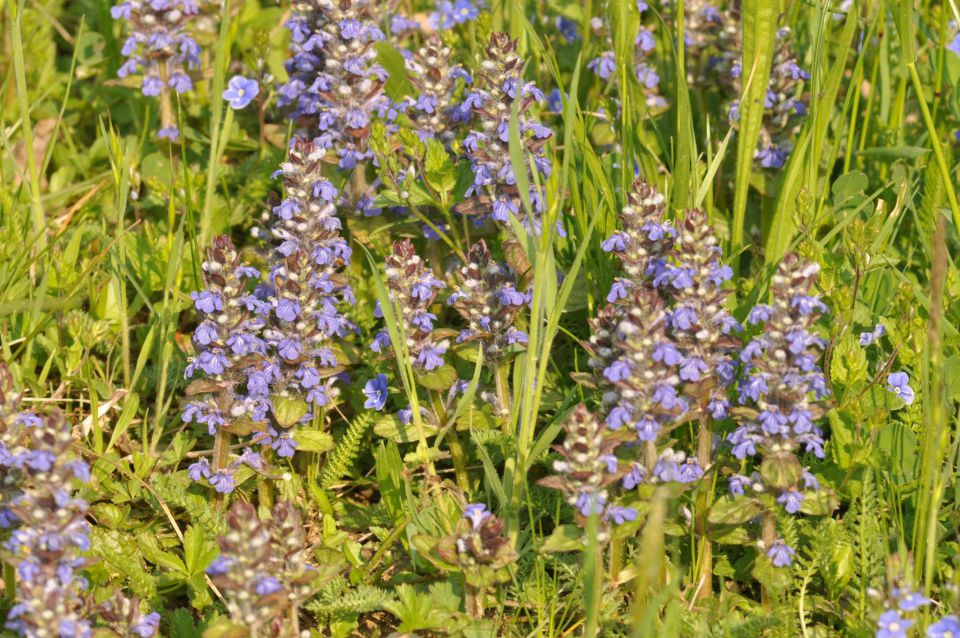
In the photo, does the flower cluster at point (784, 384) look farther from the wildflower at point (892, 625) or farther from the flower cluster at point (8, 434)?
the flower cluster at point (8, 434)

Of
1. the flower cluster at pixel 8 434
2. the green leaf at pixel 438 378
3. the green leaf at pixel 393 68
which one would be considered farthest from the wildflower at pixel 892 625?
the green leaf at pixel 393 68

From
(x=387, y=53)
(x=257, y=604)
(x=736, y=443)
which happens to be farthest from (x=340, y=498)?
(x=387, y=53)

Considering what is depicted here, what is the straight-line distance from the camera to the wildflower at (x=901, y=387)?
4.09 meters

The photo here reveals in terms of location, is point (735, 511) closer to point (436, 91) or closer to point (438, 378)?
point (438, 378)

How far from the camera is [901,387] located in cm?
413

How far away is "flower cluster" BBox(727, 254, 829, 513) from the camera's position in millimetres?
3410

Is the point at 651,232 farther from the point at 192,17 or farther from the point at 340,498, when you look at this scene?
the point at 192,17

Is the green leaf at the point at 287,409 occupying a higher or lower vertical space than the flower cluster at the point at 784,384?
lower

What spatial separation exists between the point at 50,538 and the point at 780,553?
7.24ft

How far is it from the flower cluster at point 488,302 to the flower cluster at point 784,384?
2.83 feet

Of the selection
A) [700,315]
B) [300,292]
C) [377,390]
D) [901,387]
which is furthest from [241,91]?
[901,387]

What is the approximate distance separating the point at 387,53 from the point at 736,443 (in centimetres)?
286

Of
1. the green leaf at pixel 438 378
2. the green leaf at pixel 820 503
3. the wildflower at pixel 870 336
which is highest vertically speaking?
the wildflower at pixel 870 336

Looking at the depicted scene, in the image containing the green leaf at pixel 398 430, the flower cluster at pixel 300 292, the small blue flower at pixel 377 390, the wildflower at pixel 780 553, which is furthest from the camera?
the small blue flower at pixel 377 390
